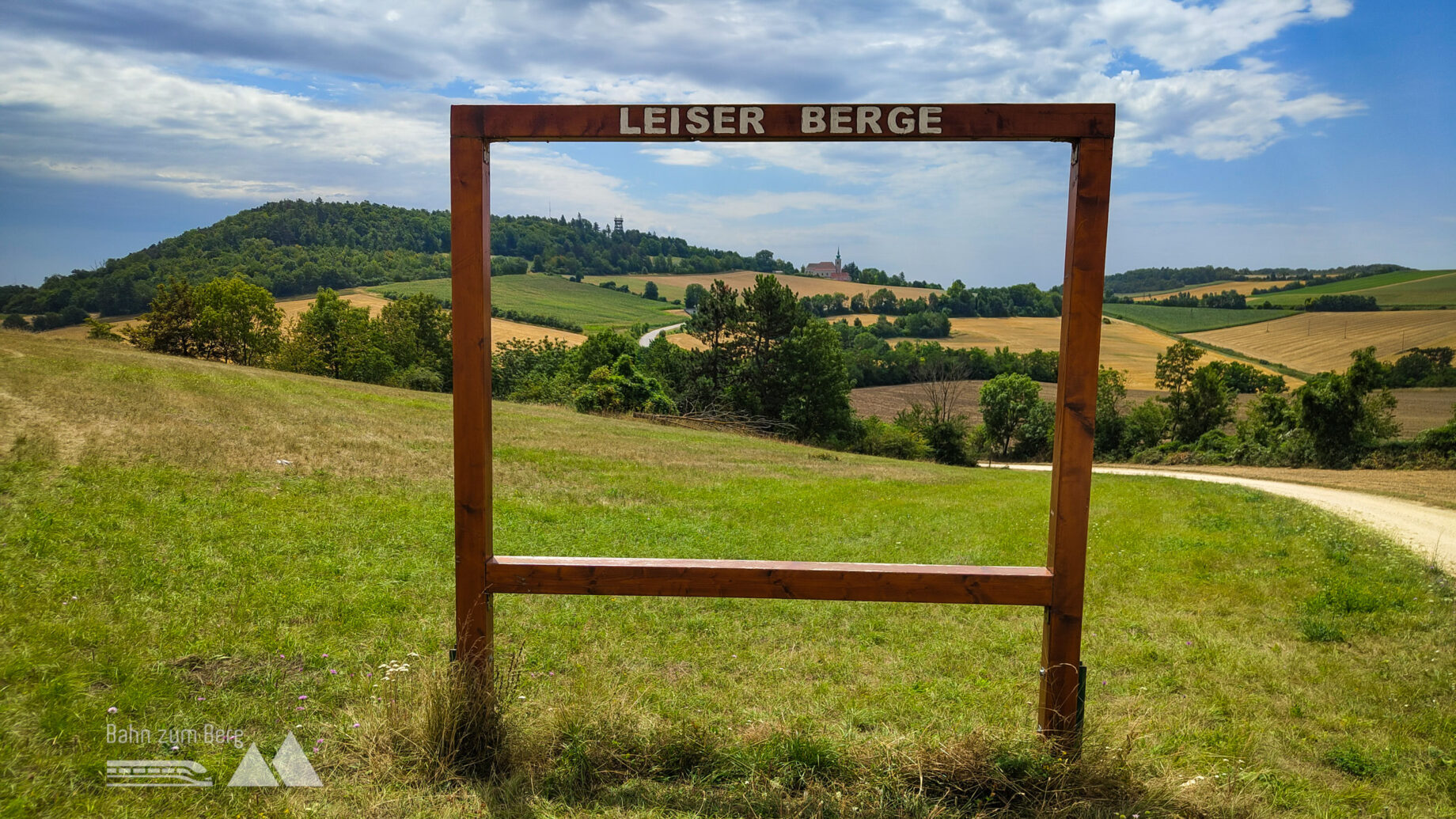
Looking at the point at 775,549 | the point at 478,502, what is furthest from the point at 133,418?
the point at 478,502

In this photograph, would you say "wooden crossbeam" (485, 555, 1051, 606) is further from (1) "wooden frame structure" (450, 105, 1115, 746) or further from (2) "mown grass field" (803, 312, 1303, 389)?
(2) "mown grass field" (803, 312, 1303, 389)

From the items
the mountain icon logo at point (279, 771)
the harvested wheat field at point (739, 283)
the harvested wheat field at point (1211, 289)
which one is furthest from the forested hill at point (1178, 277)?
the mountain icon logo at point (279, 771)

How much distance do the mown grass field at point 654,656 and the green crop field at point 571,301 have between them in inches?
2192

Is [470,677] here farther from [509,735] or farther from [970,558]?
[970,558]

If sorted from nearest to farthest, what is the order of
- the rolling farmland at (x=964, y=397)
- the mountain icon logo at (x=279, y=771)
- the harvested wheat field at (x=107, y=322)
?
the mountain icon logo at (x=279, y=771) < the rolling farmland at (x=964, y=397) < the harvested wheat field at (x=107, y=322)

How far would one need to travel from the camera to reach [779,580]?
3.57 m

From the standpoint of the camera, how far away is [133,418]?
12.8 m

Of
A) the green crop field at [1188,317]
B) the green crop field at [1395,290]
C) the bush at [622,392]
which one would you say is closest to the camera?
the bush at [622,392]

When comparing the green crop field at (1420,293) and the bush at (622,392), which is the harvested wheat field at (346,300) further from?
the green crop field at (1420,293)

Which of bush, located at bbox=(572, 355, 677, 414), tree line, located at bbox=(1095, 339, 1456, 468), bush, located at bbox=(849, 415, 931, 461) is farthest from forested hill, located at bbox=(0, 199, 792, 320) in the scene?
tree line, located at bbox=(1095, 339, 1456, 468)

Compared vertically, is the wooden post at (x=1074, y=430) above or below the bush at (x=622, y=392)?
above

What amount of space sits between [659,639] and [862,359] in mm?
59254

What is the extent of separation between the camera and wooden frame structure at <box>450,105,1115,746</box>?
346cm

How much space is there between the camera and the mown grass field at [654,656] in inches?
134
